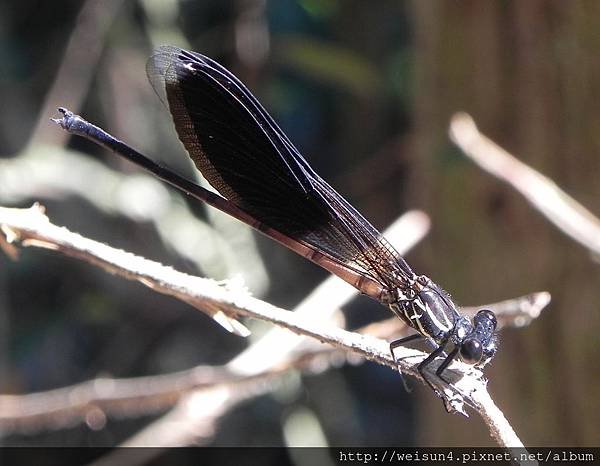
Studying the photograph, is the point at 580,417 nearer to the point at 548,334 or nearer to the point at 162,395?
the point at 548,334

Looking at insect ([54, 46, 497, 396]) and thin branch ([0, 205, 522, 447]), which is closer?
thin branch ([0, 205, 522, 447])

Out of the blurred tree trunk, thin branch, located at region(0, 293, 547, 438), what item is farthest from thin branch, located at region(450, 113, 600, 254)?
thin branch, located at region(0, 293, 547, 438)

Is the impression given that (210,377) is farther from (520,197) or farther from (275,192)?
(520,197)

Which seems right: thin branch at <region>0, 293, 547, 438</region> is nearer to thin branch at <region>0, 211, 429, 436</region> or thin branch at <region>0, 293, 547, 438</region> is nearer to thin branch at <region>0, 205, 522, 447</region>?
thin branch at <region>0, 211, 429, 436</region>

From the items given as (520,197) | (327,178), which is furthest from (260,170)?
(327,178)

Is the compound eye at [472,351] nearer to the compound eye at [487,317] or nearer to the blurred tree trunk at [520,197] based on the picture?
the compound eye at [487,317]

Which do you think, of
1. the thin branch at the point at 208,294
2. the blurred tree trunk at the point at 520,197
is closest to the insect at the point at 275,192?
the thin branch at the point at 208,294
